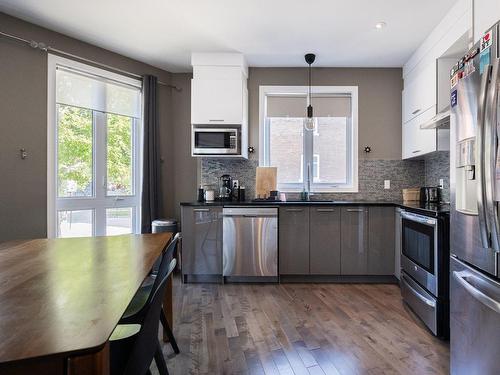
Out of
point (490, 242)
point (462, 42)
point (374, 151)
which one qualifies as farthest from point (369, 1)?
point (490, 242)

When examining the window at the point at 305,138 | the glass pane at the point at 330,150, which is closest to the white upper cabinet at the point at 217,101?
the window at the point at 305,138

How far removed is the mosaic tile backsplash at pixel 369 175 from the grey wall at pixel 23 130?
5.91 ft

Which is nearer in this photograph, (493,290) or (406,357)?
(493,290)

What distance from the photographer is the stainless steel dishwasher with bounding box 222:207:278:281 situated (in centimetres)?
334

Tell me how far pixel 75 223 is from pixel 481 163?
3.51 meters

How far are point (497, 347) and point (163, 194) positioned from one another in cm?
354

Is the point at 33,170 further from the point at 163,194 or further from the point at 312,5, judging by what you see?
the point at 312,5

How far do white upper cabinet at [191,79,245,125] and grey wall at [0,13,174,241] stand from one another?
1.42 m

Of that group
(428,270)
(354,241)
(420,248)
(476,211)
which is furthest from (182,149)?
(476,211)

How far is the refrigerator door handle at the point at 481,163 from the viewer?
127 centimetres

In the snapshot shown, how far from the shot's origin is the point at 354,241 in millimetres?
3379

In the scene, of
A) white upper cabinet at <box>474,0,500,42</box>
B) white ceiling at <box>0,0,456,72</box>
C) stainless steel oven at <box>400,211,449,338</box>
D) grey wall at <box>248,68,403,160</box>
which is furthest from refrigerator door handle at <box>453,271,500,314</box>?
grey wall at <box>248,68,403,160</box>

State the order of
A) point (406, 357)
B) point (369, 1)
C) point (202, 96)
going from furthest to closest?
point (202, 96)
point (369, 1)
point (406, 357)

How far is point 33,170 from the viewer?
2.83 meters
